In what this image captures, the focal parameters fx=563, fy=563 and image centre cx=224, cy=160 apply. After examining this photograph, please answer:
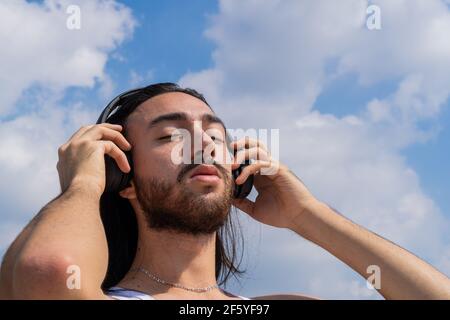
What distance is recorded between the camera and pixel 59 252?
306 cm

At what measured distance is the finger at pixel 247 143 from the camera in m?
4.88

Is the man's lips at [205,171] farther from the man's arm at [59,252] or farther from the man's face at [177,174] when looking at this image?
the man's arm at [59,252]

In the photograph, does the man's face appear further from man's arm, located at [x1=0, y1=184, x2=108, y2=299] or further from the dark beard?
man's arm, located at [x1=0, y1=184, x2=108, y2=299]

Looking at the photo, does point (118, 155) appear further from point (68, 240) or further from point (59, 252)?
point (59, 252)

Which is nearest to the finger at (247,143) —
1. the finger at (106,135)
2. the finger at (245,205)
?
the finger at (245,205)

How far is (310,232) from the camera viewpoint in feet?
15.9

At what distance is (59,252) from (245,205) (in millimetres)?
2494

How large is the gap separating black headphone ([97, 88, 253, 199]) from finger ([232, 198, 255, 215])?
15 cm

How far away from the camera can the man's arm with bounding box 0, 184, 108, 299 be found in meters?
3.00

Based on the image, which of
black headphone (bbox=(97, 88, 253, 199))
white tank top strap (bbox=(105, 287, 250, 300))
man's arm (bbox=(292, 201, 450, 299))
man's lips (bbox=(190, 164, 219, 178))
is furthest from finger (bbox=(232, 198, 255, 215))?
white tank top strap (bbox=(105, 287, 250, 300))

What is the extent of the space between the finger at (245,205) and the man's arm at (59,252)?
6.16 ft

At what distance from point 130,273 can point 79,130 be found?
4.13ft

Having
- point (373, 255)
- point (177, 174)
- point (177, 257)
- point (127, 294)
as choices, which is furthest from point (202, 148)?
point (373, 255)
